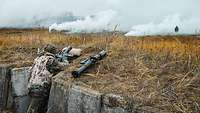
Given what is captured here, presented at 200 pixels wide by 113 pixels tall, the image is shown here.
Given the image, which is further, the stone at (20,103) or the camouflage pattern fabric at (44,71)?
the stone at (20,103)

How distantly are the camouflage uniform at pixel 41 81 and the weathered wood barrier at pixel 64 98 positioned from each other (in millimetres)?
367

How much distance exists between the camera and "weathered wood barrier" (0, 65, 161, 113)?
6.84 metres

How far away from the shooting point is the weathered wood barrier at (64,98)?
6.84 meters

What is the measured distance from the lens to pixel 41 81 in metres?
9.02

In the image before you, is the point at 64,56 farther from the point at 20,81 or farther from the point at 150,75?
the point at 150,75

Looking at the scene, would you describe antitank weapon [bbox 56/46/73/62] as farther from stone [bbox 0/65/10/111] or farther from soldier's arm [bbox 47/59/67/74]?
stone [bbox 0/65/10/111]

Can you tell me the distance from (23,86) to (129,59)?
2.99 metres

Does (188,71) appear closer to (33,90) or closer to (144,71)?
(144,71)

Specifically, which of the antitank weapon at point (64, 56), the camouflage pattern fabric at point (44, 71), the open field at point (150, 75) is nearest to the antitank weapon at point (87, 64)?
the open field at point (150, 75)

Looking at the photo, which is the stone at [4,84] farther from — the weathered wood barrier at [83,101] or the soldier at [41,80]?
the weathered wood barrier at [83,101]

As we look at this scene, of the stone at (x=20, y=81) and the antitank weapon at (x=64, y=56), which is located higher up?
the antitank weapon at (x=64, y=56)

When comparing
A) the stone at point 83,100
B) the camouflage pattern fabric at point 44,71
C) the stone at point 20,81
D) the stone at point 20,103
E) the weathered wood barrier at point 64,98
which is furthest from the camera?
the stone at point 20,81

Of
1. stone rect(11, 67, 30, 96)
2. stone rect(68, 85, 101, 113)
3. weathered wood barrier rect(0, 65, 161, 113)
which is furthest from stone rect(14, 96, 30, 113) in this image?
stone rect(68, 85, 101, 113)

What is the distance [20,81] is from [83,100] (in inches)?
136
